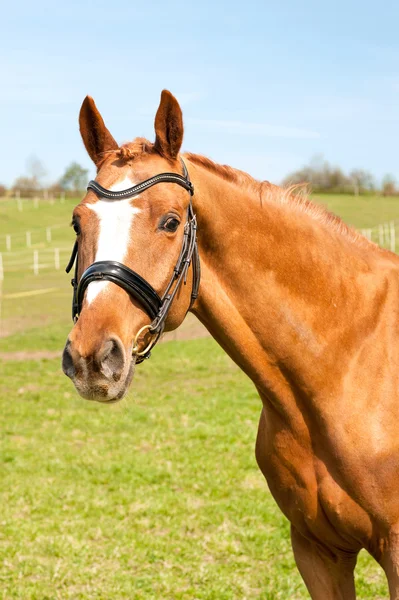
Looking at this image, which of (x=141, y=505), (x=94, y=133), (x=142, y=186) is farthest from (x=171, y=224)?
(x=141, y=505)

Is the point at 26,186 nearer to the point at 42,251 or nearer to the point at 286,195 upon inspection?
the point at 42,251

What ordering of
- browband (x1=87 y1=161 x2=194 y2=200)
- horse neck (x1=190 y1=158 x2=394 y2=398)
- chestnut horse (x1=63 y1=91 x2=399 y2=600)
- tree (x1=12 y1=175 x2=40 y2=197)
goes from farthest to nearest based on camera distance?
1. tree (x1=12 y1=175 x2=40 y2=197)
2. horse neck (x1=190 y1=158 x2=394 y2=398)
3. chestnut horse (x1=63 y1=91 x2=399 y2=600)
4. browband (x1=87 y1=161 x2=194 y2=200)

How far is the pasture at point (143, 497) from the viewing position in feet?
15.0

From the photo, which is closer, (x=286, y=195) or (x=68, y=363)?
(x=68, y=363)

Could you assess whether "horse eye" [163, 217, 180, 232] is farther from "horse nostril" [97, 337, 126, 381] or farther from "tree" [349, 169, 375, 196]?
"tree" [349, 169, 375, 196]

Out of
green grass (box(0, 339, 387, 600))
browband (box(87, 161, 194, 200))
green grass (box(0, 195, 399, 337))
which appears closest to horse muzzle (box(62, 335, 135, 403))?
green grass (box(0, 339, 387, 600))

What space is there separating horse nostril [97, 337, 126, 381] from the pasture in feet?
1.35

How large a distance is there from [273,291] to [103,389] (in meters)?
0.89

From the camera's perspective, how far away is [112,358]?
206 centimetres

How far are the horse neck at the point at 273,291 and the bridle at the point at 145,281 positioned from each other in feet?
0.38

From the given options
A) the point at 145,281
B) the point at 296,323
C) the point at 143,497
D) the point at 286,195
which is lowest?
the point at 143,497

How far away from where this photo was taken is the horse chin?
2.05 meters

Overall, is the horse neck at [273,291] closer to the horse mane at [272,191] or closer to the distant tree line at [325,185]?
the horse mane at [272,191]

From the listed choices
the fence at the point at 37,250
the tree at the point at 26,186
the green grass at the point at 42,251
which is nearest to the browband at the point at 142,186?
the green grass at the point at 42,251
